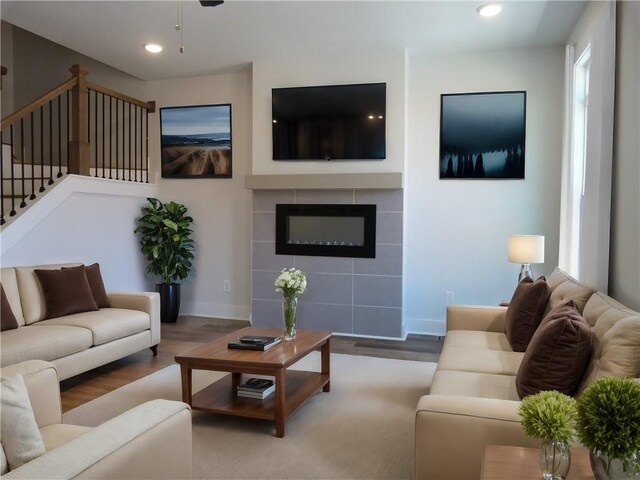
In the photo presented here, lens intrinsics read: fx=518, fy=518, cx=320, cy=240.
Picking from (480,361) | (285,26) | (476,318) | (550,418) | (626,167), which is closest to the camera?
(550,418)

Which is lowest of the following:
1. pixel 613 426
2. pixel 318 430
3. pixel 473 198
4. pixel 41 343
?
pixel 318 430

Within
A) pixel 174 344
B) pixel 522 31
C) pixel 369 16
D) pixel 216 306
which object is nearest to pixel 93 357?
pixel 174 344

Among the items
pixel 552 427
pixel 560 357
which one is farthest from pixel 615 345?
pixel 552 427

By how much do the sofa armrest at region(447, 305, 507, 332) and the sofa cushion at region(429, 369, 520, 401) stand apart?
3.80 feet

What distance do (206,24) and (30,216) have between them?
2.27m

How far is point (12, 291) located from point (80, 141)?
187cm

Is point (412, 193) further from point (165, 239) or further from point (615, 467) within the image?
point (615, 467)

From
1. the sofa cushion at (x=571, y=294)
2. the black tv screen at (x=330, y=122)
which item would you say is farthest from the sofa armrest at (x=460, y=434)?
the black tv screen at (x=330, y=122)

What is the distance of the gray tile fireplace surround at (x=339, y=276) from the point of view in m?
5.26

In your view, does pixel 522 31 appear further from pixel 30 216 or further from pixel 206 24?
pixel 30 216

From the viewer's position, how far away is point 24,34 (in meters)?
6.78

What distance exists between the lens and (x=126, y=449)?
1.38 metres

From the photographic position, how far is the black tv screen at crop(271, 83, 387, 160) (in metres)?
5.28

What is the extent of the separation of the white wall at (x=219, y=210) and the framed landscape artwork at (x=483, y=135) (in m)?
2.29
